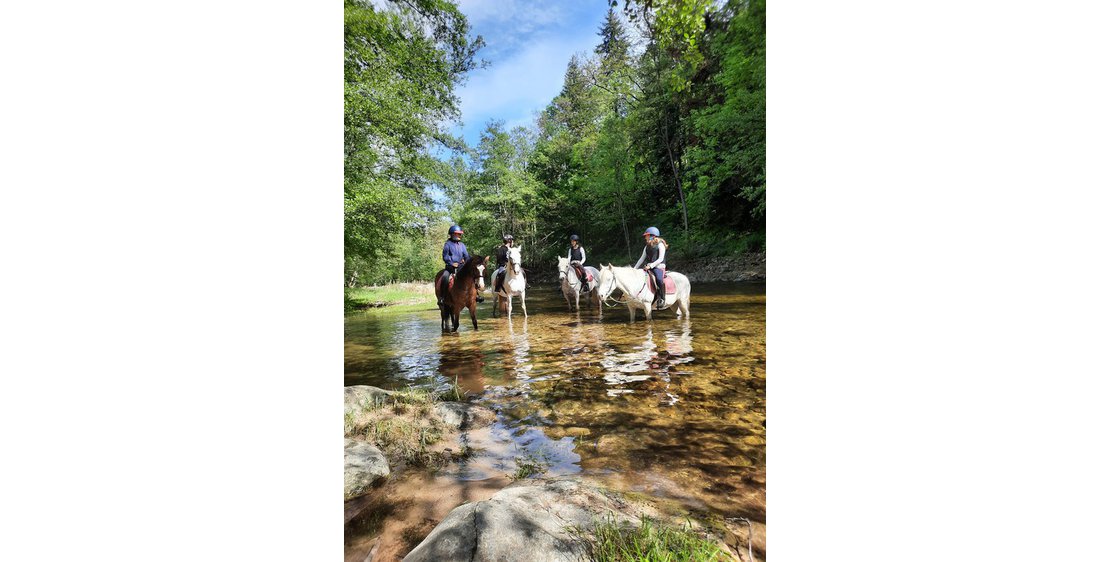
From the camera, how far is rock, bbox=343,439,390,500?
67.9 inches

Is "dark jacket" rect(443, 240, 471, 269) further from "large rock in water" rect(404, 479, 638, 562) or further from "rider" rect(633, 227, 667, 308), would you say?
"large rock in water" rect(404, 479, 638, 562)

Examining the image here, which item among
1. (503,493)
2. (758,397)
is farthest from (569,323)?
(503,493)

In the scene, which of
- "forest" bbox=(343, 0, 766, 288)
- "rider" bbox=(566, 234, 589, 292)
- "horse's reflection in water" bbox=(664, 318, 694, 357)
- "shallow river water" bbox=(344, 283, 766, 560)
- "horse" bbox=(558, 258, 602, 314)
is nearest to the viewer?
"shallow river water" bbox=(344, 283, 766, 560)

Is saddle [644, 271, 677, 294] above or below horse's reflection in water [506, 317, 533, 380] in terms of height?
above

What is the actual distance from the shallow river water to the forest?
1.04 meters

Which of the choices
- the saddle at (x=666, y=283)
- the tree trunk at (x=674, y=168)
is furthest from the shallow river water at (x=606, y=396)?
the tree trunk at (x=674, y=168)

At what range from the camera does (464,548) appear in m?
1.22

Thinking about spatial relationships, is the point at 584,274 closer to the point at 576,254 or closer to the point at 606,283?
the point at 606,283

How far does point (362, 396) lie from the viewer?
8.43ft

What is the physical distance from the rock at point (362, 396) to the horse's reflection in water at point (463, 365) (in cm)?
53

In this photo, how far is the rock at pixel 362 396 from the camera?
246 centimetres

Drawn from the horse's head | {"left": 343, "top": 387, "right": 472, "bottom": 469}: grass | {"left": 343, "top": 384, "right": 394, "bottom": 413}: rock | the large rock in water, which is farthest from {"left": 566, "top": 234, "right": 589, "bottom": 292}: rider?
the large rock in water

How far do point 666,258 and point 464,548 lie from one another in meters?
3.80

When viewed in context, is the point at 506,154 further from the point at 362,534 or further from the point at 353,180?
the point at 362,534
